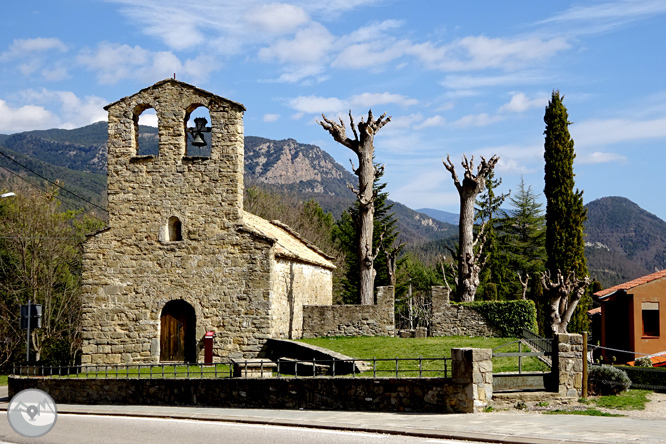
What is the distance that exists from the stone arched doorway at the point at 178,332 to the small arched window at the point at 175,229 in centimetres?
241

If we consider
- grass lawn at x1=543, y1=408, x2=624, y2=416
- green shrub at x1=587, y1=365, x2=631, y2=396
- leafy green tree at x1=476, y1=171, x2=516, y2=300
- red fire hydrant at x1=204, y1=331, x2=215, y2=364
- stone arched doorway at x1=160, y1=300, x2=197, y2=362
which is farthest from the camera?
leafy green tree at x1=476, y1=171, x2=516, y2=300

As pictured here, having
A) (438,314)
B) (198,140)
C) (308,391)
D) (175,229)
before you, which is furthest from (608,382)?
(175,229)

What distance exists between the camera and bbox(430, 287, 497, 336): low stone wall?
86.5 ft

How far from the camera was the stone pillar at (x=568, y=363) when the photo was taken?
1498 centimetres

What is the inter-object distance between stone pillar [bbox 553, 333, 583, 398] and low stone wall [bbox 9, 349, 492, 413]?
206 centimetres

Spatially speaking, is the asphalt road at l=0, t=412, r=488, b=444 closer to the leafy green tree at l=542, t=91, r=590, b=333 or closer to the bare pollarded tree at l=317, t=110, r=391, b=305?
the bare pollarded tree at l=317, t=110, r=391, b=305

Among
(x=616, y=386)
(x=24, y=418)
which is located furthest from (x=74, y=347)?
(x=616, y=386)

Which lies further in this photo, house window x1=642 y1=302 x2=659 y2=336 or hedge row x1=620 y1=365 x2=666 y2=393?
house window x1=642 y1=302 x2=659 y2=336

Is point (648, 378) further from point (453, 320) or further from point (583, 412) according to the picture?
point (453, 320)

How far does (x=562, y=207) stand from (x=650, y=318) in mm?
7009

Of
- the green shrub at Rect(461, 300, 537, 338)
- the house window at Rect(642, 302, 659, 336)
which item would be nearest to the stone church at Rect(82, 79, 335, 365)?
the green shrub at Rect(461, 300, 537, 338)

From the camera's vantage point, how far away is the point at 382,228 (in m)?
49.5

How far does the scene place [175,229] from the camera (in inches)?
971

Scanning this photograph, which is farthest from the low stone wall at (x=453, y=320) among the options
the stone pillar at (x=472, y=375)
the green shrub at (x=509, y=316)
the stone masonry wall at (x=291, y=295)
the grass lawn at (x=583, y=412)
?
the stone pillar at (x=472, y=375)
